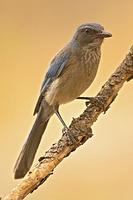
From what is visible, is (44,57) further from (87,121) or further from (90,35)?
(87,121)

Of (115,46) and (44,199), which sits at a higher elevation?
(115,46)

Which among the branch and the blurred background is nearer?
the branch

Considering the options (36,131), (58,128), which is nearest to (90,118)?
(36,131)

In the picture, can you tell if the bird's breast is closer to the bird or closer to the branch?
the bird

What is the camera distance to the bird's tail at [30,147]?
197 cm

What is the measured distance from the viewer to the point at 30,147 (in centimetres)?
209

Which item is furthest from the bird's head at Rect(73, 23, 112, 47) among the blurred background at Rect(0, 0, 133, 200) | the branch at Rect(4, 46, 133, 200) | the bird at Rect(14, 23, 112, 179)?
the blurred background at Rect(0, 0, 133, 200)

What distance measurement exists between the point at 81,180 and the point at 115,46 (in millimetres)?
831

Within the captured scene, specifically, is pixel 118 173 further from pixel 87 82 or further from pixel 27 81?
pixel 87 82

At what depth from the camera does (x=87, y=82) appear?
203 cm

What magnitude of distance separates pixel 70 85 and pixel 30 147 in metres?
0.25

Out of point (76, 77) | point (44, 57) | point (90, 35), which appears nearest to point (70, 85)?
point (76, 77)

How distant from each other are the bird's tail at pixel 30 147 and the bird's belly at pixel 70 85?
0.06 metres

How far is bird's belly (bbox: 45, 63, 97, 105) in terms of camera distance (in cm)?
203
